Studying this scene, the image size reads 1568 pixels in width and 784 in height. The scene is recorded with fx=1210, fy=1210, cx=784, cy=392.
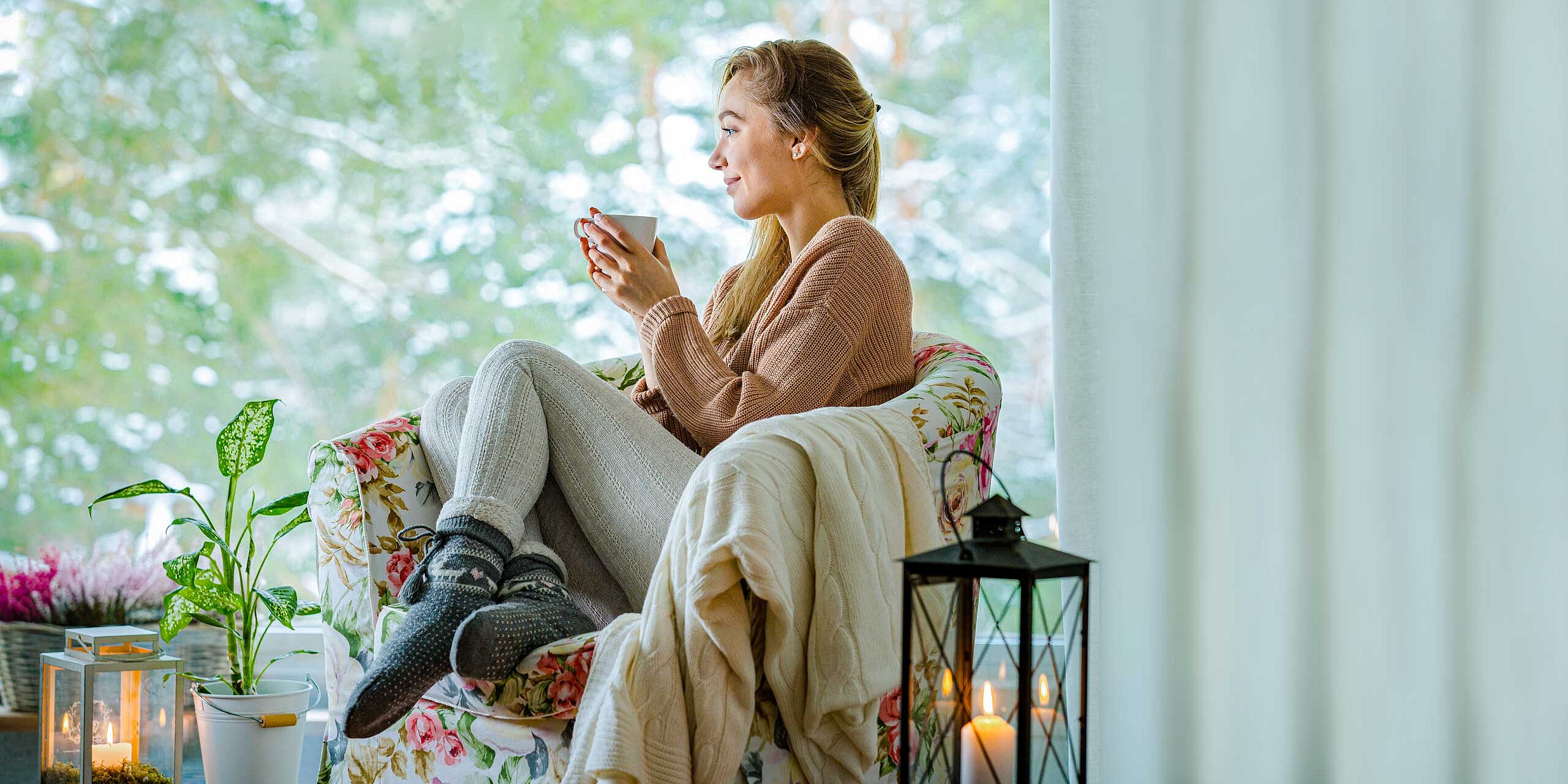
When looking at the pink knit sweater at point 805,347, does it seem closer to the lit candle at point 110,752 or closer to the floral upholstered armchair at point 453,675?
the floral upholstered armchair at point 453,675

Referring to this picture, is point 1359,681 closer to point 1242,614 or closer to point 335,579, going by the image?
point 1242,614

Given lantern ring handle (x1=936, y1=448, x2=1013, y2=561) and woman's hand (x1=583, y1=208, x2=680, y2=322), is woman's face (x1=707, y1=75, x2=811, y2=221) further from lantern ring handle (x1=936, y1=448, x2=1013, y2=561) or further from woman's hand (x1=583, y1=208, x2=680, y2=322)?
lantern ring handle (x1=936, y1=448, x2=1013, y2=561)

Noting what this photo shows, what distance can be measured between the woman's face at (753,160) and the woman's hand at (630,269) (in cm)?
25

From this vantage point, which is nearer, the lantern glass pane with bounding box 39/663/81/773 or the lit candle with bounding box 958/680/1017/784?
the lit candle with bounding box 958/680/1017/784

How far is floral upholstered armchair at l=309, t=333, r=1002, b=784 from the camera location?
3.91 feet

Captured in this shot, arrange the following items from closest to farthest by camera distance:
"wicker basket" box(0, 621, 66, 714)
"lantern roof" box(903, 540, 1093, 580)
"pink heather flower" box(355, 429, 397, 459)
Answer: "lantern roof" box(903, 540, 1093, 580)
"pink heather flower" box(355, 429, 397, 459)
"wicker basket" box(0, 621, 66, 714)

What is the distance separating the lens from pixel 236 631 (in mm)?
1855

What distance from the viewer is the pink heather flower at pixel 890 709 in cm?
125

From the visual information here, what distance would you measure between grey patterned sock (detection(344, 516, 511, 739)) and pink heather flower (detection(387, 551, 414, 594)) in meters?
0.19

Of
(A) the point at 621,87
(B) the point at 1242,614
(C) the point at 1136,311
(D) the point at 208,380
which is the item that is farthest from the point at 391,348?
(B) the point at 1242,614

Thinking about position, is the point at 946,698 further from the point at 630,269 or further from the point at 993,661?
the point at 630,269

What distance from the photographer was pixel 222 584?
183 centimetres

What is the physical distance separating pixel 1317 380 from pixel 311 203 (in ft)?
6.68

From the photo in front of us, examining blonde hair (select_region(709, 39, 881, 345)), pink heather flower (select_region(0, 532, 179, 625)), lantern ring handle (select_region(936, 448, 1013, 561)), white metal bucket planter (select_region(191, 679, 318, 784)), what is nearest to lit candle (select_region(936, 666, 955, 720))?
lantern ring handle (select_region(936, 448, 1013, 561))
